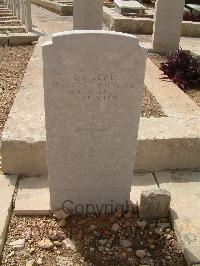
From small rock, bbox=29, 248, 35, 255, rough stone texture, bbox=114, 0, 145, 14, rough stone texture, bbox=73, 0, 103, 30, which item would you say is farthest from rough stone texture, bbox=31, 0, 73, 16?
small rock, bbox=29, 248, 35, 255

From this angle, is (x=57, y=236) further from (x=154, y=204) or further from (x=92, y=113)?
(x=92, y=113)

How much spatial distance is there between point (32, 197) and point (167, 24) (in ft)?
18.5

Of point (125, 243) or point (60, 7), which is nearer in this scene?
point (125, 243)

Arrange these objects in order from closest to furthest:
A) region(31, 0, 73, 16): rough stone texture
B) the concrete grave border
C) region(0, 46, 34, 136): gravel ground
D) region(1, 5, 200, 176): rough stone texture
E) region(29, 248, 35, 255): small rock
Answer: region(29, 248, 35, 255): small rock → region(1, 5, 200, 176): rough stone texture → region(0, 46, 34, 136): gravel ground → the concrete grave border → region(31, 0, 73, 16): rough stone texture

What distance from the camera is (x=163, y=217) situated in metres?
3.24

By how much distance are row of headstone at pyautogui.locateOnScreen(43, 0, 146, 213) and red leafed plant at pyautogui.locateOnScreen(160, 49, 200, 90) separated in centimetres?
318

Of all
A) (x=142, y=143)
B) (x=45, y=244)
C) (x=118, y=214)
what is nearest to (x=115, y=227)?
(x=118, y=214)

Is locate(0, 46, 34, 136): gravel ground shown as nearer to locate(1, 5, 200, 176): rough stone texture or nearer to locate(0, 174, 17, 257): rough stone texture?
locate(1, 5, 200, 176): rough stone texture

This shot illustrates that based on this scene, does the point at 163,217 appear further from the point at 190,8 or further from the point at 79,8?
the point at 190,8

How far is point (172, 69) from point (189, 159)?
274 cm

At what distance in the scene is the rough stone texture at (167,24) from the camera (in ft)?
24.5

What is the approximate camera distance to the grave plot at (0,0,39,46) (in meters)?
8.34

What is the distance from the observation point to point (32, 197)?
3377 millimetres

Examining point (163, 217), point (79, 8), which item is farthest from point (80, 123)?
point (79, 8)
